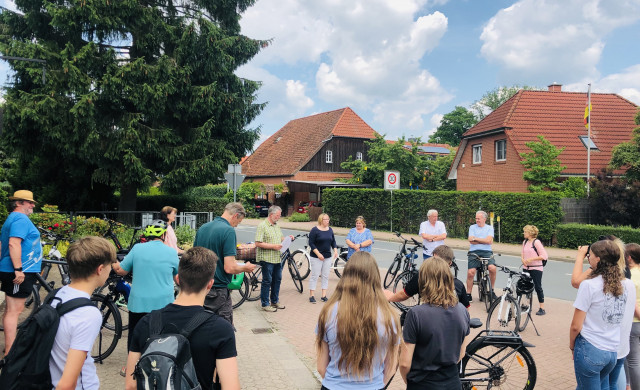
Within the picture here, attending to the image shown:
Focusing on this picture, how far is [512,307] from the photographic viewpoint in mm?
7402

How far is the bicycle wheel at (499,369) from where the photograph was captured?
473 cm

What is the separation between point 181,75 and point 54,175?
8.08 meters

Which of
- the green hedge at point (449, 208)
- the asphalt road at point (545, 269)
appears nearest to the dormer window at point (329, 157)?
the green hedge at point (449, 208)

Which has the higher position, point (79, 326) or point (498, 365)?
point (79, 326)

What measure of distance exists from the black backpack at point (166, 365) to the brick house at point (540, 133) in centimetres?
2615

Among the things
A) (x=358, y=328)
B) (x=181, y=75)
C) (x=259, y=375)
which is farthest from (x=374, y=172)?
(x=358, y=328)

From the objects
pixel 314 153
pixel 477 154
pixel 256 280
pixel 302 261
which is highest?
pixel 314 153

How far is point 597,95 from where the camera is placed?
30.0m

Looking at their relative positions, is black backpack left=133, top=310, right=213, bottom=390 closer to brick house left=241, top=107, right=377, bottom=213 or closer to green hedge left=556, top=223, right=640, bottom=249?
green hedge left=556, top=223, right=640, bottom=249

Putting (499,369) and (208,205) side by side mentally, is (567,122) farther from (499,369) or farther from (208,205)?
(499,369)

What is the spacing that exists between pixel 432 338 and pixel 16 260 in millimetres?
4565

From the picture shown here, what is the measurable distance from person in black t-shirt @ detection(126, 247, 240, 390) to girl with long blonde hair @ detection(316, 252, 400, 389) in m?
0.60

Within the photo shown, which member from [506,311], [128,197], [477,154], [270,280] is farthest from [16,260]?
[477,154]

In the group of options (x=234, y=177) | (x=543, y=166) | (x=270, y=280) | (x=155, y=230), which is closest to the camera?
(x=155, y=230)
